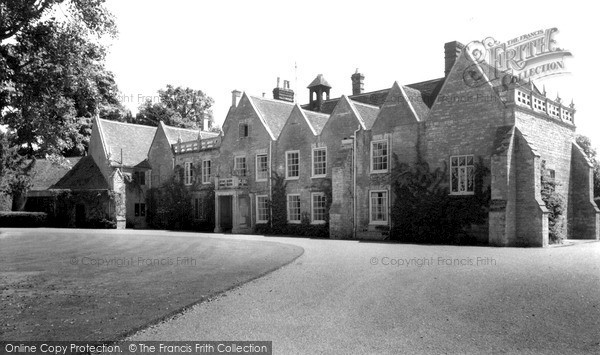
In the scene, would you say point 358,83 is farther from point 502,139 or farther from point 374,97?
point 502,139

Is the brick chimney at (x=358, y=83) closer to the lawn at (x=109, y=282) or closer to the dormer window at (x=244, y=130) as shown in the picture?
the dormer window at (x=244, y=130)

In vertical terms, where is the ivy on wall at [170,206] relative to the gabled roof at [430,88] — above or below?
below

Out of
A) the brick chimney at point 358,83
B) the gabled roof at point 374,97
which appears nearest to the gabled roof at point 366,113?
the gabled roof at point 374,97

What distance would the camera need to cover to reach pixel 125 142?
47.8m

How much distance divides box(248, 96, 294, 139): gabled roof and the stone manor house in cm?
11

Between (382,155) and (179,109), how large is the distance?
4538cm

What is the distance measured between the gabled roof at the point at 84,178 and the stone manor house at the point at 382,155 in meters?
0.85

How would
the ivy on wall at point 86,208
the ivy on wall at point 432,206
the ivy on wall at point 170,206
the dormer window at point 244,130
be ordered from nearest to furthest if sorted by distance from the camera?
the ivy on wall at point 432,206 → the dormer window at point 244,130 → the ivy on wall at point 170,206 → the ivy on wall at point 86,208

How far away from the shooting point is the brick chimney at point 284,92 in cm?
4319

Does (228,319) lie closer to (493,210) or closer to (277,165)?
(493,210)

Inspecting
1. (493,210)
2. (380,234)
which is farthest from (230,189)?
(493,210)

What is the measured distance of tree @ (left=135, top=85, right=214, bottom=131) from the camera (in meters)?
65.3
